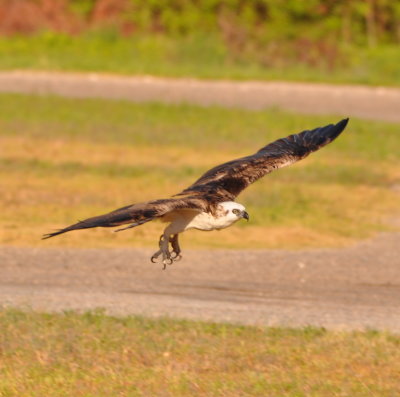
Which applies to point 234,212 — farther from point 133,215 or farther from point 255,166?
point 133,215

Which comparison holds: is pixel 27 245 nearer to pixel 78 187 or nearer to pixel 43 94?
pixel 78 187

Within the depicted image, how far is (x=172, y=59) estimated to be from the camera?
3128cm

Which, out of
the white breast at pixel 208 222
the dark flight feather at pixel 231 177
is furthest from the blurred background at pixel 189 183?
the dark flight feather at pixel 231 177

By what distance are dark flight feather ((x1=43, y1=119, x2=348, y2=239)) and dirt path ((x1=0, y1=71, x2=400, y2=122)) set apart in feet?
44.3

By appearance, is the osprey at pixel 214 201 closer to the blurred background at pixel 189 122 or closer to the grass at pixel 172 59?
the blurred background at pixel 189 122

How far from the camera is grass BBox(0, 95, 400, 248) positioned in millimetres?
14039

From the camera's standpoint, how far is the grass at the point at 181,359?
7727 millimetres

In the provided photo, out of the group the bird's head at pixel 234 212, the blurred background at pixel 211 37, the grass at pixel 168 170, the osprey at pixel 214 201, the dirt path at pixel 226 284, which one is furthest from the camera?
the blurred background at pixel 211 37

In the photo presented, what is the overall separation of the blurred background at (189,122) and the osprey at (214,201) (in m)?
2.93

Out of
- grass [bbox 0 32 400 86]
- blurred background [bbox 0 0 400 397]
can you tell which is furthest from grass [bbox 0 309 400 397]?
grass [bbox 0 32 400 86]

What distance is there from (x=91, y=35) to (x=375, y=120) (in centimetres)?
1176

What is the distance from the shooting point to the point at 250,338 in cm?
899

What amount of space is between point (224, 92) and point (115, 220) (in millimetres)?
19415

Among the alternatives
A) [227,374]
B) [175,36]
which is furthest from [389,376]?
[175,36]
